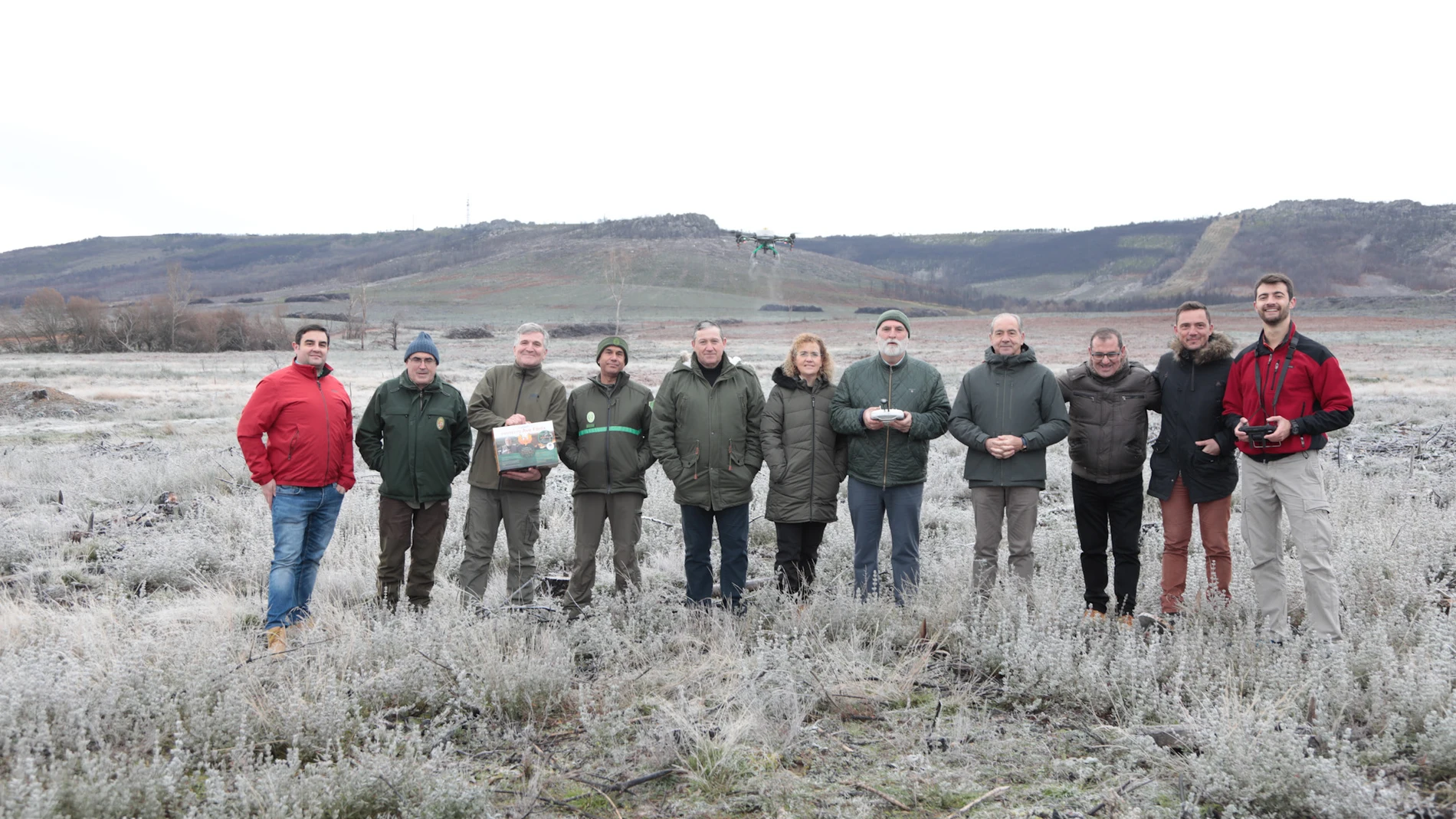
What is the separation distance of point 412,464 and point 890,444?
3.01m

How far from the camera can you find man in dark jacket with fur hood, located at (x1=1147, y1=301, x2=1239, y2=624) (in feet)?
16.0

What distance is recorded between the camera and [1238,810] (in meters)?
2.75

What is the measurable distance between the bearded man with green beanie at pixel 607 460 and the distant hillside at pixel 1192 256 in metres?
92.8

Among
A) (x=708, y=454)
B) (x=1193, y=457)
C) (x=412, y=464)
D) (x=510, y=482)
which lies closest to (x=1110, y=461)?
(x=1193, y=457)

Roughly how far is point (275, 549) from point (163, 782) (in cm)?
229

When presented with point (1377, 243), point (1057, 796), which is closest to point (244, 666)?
point (1057, 796)

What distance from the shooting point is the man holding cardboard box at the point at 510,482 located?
17.9 feet

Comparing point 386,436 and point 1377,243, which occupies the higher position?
point 1377,243

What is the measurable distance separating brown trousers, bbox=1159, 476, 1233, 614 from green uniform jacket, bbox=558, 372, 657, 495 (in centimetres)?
323

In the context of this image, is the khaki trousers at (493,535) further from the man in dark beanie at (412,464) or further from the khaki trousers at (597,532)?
the khaki trousers at (597,532)

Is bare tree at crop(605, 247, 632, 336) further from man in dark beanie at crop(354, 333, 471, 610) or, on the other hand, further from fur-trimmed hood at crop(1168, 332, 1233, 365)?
fur-trimmed hood at crop(1168, 332, 1233, 365)

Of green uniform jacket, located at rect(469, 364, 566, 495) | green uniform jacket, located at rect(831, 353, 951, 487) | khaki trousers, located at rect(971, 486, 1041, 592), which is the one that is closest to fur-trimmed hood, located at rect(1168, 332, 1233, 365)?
khaki trousers, located at rect(971, 486, 1041, 592)

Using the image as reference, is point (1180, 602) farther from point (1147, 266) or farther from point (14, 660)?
point (1147, 266)

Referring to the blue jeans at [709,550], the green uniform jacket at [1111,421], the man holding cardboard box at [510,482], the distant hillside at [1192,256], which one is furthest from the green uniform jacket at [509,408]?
the distant hillside at [1192,256]
